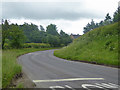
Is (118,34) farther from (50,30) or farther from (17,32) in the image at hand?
(50,30)

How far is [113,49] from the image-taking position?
18891mm

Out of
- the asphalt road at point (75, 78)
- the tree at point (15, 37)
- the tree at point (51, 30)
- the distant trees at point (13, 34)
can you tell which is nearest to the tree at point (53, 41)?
the distant trees at point (13, 34)

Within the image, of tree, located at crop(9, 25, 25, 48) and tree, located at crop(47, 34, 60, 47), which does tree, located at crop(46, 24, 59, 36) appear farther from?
tree, located at crop(9, 25, 25, 48)

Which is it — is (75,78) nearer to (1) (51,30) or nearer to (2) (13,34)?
(2) (13,34)

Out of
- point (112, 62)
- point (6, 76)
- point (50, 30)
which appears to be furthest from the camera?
point (50, 30)

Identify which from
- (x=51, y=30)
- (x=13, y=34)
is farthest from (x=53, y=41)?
(x=51, y=30)

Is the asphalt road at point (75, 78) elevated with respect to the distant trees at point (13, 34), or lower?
lower

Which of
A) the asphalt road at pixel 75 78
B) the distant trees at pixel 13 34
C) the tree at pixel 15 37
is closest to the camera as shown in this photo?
the asphalt road at pixel 75 78

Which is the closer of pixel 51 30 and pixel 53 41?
pixel 53 41

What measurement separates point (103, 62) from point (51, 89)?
409 inches

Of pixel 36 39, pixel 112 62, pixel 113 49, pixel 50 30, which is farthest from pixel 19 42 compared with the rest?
pixel 50 30

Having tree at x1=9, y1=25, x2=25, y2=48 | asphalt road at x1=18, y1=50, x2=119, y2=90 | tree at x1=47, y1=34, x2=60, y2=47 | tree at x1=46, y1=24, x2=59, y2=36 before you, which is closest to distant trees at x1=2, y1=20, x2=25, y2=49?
tree at x1=9, y1=25, x2=25, y2=48

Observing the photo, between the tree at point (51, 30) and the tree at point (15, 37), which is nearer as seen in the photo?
the tree at point (15, 37)

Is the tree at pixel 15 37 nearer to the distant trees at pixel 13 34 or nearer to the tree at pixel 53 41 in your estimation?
the distant trees at pixel 13 34
